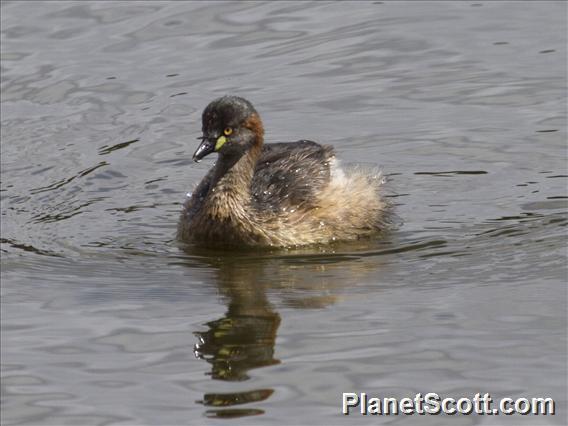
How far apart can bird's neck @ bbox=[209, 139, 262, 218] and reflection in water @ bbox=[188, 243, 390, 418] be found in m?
0.35

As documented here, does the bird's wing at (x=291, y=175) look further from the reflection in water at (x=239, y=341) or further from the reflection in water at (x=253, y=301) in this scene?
the reflection in water at (x=239, y=341)

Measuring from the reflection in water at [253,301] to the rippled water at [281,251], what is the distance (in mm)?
21

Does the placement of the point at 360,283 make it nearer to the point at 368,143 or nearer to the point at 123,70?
the point at 368,143

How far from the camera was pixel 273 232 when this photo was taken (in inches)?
410

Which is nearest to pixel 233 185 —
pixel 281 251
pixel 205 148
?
pixel 205 148

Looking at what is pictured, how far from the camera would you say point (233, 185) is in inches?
416

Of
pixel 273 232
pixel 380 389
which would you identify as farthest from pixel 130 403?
pixel 273 232

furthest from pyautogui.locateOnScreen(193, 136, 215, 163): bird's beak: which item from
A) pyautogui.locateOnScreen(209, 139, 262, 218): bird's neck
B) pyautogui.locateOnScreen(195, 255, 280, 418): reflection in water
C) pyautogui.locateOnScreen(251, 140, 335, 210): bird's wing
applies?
pyautogui.locateOnScreen(195, 255, 280, 418): reflection in water

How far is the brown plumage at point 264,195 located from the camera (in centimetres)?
1041

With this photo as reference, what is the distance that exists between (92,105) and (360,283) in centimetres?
A: 496

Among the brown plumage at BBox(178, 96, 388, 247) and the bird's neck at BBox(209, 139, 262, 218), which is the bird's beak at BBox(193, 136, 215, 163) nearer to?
the brown plumage at BBox(178, 96, 388, 247)

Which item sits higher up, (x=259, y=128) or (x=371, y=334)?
(x=259, y=128)

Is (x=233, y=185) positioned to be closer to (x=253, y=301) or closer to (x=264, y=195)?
(x=264, y=195)

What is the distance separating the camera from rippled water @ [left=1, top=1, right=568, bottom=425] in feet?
25.1
